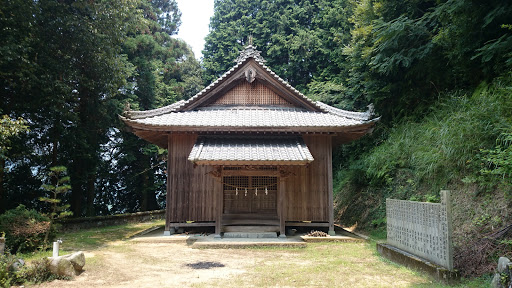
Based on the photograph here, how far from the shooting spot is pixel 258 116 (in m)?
12.4

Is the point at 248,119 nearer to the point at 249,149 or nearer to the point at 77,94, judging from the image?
the point at 249,149

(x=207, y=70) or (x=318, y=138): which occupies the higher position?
(x=207, y=70)

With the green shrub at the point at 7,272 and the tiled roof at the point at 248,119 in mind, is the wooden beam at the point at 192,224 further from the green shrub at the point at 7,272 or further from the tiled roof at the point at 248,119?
the green shrub at the point at 7,272

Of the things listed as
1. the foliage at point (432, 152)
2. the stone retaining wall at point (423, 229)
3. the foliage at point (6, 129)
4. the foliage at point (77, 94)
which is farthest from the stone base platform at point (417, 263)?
the foliage at point (77, 94)

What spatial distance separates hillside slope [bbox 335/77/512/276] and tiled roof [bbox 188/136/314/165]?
3.62m

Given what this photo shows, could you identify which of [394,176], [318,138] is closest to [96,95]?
[318,138]

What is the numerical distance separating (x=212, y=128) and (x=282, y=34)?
62.6 feet

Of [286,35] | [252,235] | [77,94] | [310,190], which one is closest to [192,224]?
[252,235]

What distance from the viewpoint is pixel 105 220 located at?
1694 cm

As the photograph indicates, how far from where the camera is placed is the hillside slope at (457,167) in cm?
651

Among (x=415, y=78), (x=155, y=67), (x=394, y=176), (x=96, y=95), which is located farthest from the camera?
(x=155, y=67)

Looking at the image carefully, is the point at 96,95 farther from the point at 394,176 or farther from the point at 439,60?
the point at 439,60

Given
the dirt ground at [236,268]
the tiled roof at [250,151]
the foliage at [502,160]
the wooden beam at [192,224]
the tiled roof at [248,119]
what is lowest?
the dirt ground at [236,268]

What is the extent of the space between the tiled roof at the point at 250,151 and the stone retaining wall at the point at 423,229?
10.3 feet
